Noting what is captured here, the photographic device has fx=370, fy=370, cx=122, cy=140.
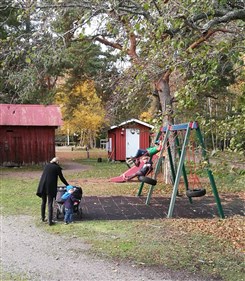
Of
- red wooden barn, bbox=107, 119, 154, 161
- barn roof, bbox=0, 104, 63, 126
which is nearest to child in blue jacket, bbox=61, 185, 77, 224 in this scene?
barn roof, bbox=0, 104, 63, 126

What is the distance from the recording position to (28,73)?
10039mm

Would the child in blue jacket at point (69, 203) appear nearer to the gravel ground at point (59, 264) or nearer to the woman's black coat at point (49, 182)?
the woman's black coat at point (49, 182)

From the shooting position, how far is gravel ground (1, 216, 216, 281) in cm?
512

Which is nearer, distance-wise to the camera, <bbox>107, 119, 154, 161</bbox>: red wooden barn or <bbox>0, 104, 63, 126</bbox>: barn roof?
<bbox>0, 104, 63, 126</bbox>: barn roof

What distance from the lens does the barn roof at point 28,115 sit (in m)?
24.3

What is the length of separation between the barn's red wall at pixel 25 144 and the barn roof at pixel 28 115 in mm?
512

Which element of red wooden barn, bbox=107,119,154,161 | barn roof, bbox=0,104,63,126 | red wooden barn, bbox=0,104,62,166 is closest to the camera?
barn roof, bbox=0,104,63,126

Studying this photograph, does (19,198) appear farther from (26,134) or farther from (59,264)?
(26,134)

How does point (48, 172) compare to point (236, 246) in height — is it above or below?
above

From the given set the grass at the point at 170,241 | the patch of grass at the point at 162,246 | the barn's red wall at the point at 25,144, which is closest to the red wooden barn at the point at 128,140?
the barn's red wall at the point at 25,144

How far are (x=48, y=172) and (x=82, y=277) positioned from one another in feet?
12.4

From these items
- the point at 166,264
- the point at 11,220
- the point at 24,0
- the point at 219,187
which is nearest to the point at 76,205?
the point at 11,220

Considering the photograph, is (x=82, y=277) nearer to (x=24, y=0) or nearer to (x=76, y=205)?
(x=76, y=205)

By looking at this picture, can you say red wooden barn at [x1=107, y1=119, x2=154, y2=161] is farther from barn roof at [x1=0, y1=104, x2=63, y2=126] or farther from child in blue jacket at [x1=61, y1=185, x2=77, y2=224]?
child in blue jacket at [x1=61, y1=185, x2=77, y2=224]
